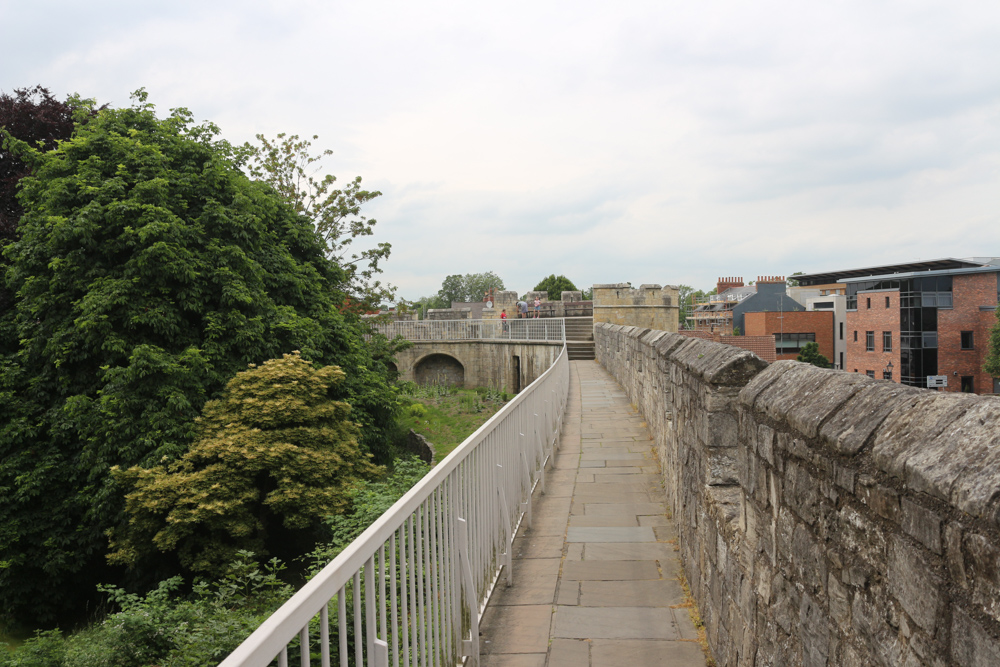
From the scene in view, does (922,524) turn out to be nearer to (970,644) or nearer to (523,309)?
(970,644)

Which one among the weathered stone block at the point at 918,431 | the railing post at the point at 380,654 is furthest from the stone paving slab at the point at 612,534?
the weathered stone block at the point at 918,431

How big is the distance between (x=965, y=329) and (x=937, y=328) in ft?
4.47

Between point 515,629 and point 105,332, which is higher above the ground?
point 105,332

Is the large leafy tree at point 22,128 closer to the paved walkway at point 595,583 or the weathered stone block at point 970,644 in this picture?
the paved walkway at point 595,583

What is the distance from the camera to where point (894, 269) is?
4862 centimetres

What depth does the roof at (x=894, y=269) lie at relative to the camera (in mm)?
42438

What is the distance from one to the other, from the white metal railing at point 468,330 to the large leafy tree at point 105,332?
19.2 meters

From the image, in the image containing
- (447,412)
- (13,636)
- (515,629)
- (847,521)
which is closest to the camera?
(847,521)

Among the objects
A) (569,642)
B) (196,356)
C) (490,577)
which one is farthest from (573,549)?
(196,356)

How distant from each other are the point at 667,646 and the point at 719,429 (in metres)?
1.19

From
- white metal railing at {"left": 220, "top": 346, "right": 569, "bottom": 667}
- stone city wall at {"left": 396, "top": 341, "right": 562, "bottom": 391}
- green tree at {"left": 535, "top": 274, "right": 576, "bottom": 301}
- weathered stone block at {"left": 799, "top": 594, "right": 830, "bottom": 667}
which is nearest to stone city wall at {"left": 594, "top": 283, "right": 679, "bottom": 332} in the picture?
stone city wall at {"left": 396, "top": 341, "right": 562, "bottom": 391}

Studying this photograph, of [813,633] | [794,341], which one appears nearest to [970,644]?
[813,633]

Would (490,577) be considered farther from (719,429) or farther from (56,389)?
(56,389)

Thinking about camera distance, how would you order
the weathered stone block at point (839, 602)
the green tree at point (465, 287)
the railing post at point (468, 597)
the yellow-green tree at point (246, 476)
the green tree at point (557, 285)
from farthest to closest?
the green tree at point (465, 287) → the green tree at point (557, 285) → the yellow-green tree at point (246, 476) → the railing post at point (468, 597) → the weathered stone block at point (839, 602)
